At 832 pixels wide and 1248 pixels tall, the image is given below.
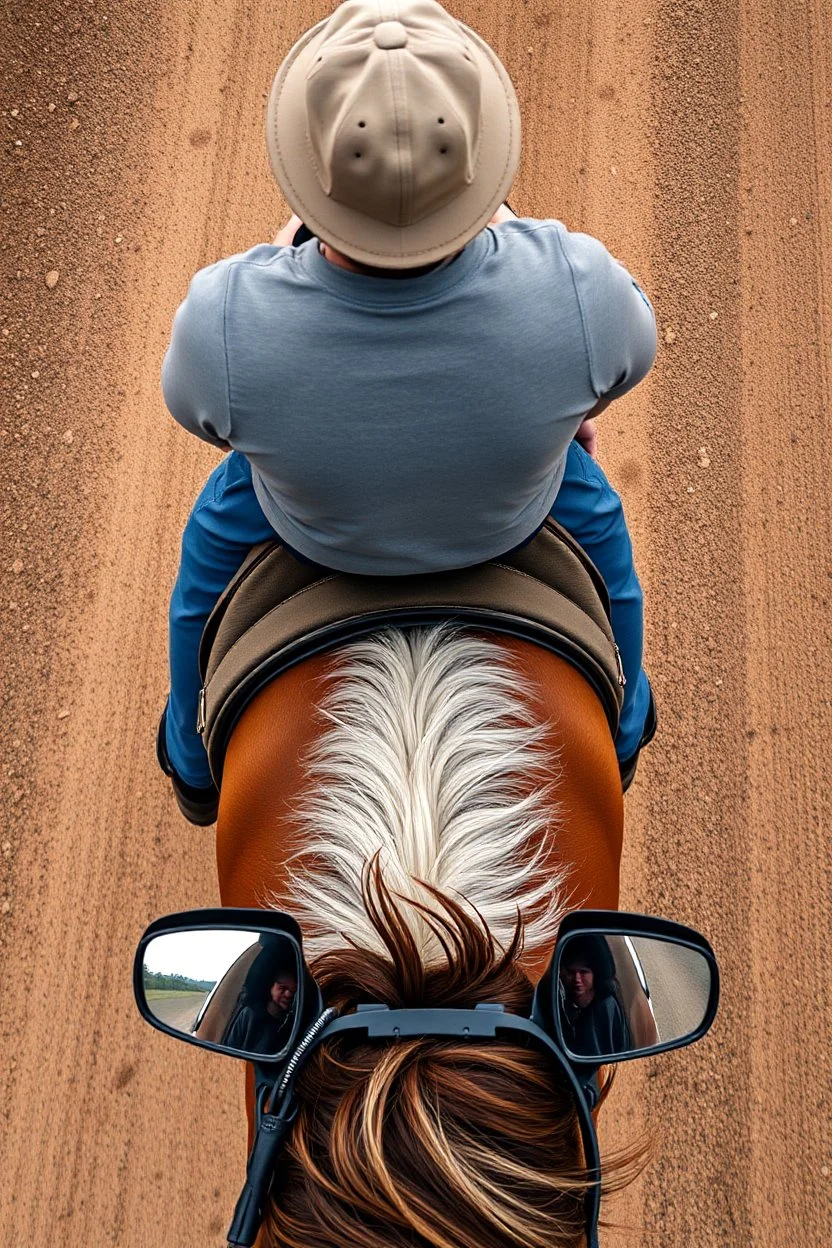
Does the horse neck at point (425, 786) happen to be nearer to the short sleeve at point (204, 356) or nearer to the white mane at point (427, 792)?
the white mane at point (427, 792)

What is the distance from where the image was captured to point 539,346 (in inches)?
46.5

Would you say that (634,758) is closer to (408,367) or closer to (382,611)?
(382,611)

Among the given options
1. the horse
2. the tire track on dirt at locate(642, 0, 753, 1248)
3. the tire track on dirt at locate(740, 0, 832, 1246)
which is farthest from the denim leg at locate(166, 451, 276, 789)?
the tire track on dirt at locate(740, 0, 832, 1246)

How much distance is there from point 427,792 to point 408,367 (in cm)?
50

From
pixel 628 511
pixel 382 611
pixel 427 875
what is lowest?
pixel 427 875

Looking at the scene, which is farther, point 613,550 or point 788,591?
point 788,591

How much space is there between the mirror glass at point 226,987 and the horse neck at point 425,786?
0.31ft

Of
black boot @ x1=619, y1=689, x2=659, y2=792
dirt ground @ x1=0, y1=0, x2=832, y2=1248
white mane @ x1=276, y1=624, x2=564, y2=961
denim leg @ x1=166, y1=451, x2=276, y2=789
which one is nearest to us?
white mane @ x1=276, y1=624, x2=564, y2=961

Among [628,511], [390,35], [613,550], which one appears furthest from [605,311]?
[628,511]

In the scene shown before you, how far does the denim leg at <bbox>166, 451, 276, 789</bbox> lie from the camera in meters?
1.59

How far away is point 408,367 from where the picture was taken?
117cm

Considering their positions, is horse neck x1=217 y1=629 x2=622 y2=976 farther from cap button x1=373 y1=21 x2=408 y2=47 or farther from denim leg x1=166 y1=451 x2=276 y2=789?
cap button x1=373 y1=21 x2=408 y2=47

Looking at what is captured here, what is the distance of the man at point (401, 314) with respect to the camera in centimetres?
109

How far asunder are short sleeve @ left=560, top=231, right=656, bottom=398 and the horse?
38 cm
